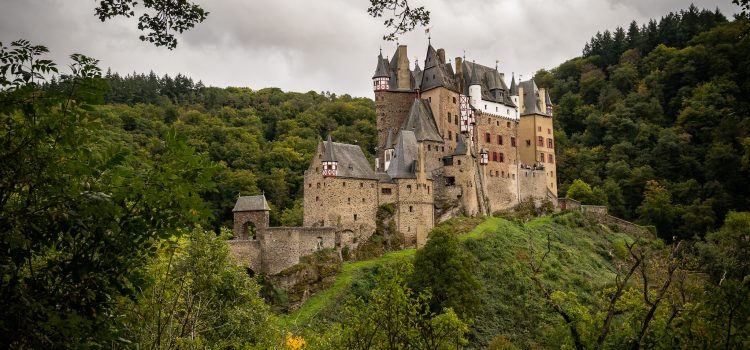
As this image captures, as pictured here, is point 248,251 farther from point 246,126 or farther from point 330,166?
point 246,126

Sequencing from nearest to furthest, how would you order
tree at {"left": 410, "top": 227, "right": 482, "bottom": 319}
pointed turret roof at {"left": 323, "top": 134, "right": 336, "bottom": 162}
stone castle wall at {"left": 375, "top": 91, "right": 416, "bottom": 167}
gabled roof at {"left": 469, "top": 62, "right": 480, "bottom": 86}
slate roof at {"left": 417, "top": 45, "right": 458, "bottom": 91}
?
tree at {"left": 410, "top": 227, "right": 482, "bottom": 319}, pointed turret roof at {"left": 323, "top": 134, "right": 336, "bottom": 162}, stone castle wall at {"left": 375, "top": 91, "right": 416, "bottom": 167}, slate roof at {"left": 417, "top": 45, "right": 458, "bottom": 91}, gabled roof at {"left": 469, "top": 62, "right": 480, "bottom": 86}

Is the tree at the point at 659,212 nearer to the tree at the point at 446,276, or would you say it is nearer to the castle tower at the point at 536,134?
the castle tower at the point at 536,134

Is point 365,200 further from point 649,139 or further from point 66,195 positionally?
point 649,139

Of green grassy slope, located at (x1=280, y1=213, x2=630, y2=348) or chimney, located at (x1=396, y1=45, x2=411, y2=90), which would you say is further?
chimney, located at (x1=396, y1=45, x2=411, y2=90)

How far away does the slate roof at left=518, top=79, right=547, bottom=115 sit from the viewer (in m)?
55.8

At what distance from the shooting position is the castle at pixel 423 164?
3856 centimetres

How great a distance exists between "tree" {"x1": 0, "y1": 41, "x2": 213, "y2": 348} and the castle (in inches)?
1173

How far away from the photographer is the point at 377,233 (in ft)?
134

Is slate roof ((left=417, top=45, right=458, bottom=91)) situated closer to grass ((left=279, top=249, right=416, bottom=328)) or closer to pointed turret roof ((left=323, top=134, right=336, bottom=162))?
pointed turret roof ((left=323, top=134, right=336, bottom=162))

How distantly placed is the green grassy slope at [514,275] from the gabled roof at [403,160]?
13.3 ft

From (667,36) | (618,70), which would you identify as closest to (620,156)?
(618,70)

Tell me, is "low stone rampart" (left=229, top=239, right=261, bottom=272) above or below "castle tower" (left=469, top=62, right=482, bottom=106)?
below

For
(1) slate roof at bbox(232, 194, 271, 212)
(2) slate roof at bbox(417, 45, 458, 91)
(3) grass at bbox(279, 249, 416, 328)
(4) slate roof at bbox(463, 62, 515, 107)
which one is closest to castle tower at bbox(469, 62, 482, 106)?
(4) slate roof at bbox(463, 62, 515, 107)

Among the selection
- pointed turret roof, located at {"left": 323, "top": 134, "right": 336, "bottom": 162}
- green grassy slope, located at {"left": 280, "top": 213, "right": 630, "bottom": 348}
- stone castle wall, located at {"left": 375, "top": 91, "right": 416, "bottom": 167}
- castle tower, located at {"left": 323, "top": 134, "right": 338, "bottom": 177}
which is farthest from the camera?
stone castle wall, located at {"left": 375, "top": 91, "right": 416, "bottom": 167}
